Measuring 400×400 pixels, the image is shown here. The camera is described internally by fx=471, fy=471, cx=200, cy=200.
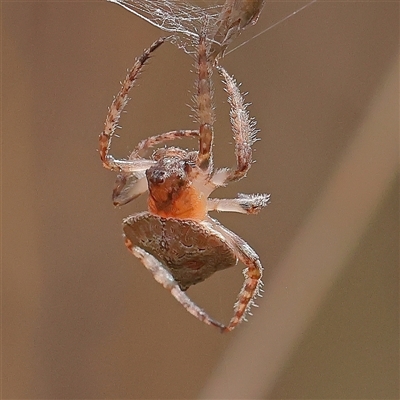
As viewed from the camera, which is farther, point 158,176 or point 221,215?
point 221,215

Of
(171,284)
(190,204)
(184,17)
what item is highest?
(184,17)

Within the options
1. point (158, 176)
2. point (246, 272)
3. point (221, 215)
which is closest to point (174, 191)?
point (158, 176)

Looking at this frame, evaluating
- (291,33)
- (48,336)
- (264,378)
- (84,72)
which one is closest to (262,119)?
(291,33)

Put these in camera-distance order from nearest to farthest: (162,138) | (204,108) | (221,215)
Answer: (204,108) < (162,138) < (221,215)

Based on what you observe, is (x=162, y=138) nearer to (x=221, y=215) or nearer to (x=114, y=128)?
(x=114, y=128)

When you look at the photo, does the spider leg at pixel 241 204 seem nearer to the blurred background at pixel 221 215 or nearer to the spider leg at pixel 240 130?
the spider leg at pixel 240 130

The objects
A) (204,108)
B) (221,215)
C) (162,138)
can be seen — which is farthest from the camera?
(221,215)

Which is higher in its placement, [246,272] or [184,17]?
[184,17]

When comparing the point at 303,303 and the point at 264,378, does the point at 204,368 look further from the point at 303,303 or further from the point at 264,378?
the point at 303,303
